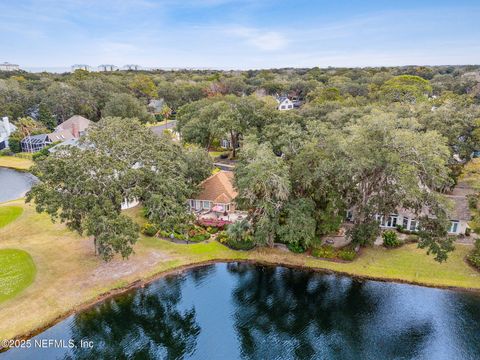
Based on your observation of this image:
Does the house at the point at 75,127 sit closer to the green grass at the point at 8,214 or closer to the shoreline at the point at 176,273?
the green grass at the point at 8,214

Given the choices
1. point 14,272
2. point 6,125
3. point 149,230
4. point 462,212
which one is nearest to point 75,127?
point 6,125

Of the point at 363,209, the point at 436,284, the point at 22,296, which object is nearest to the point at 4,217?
the point at 22,296

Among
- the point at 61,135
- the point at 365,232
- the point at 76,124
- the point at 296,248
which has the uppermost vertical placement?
the point at 76,124

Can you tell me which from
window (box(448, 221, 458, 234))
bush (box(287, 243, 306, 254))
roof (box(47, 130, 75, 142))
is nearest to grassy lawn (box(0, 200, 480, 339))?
bush (box(287, 243, 306, 254))

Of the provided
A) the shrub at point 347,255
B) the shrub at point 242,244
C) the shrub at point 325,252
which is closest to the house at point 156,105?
the shrub at point 242,244

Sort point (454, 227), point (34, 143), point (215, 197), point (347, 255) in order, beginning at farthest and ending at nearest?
point (34, 143) < point (215, 197) < point (454, 227) < point (347, 255)

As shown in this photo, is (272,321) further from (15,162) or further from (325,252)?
(15,162)

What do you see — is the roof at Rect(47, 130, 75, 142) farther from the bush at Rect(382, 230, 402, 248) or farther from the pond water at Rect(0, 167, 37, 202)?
the bush at Rect(382, 230, 402, 248)

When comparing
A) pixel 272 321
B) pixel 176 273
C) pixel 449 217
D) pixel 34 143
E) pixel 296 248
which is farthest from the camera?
pixel 34 143
